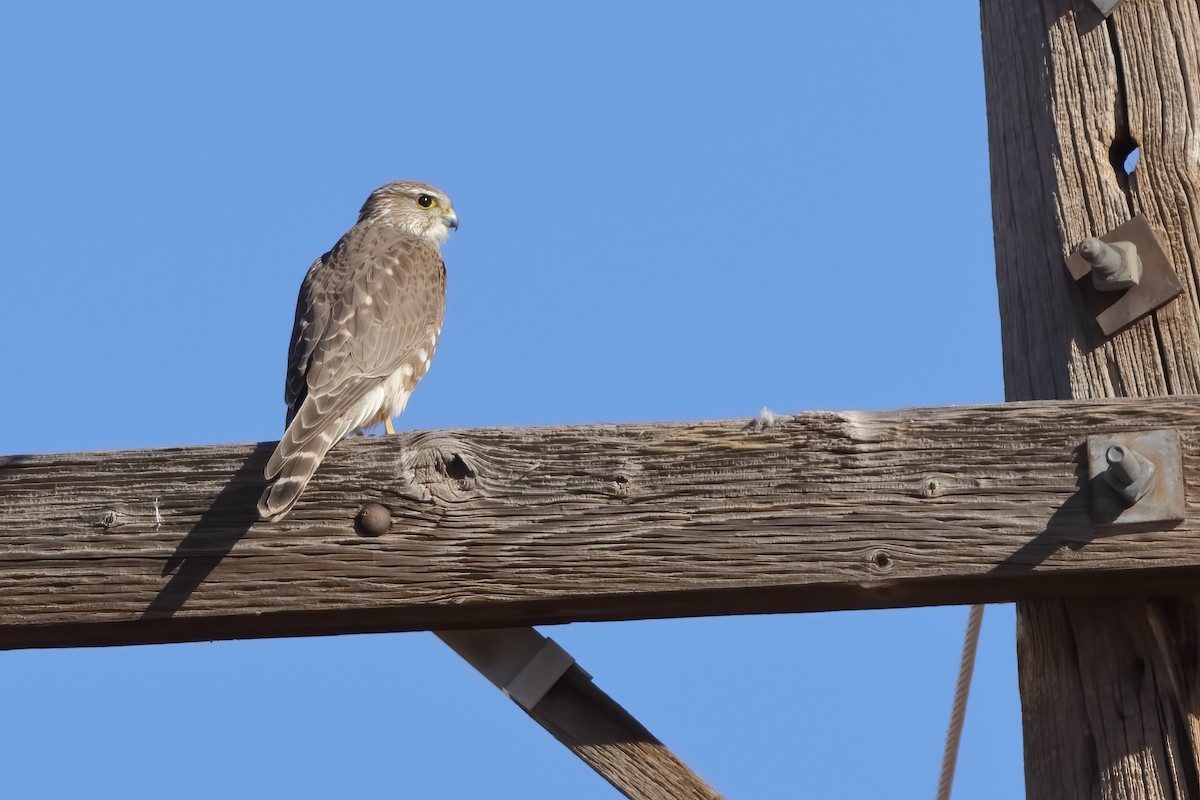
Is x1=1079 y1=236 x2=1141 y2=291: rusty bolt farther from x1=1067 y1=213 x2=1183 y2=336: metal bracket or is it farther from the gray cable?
the gray cable

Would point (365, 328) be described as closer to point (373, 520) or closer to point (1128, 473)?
point (373, 520)

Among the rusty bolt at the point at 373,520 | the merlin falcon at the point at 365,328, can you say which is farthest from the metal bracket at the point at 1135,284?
the merlin falcon at the point at 365,328

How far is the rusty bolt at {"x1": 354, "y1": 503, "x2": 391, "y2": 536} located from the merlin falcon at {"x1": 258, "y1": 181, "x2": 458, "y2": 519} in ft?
2.52

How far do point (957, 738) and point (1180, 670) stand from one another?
1.82ft

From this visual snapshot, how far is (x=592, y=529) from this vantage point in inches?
84.4

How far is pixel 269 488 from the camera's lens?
2.19 meters

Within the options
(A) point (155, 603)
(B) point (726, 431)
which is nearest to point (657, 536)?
(B) point (726, 431)

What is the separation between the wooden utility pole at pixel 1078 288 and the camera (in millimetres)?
2154

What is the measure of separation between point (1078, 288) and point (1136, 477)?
518 mm

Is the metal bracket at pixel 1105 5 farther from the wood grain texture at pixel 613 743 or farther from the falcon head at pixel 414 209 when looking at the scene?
the falcon head at pixel 414 209

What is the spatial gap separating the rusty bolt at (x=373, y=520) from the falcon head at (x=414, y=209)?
4.31 m

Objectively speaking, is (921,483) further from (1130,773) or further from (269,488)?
(269,488)

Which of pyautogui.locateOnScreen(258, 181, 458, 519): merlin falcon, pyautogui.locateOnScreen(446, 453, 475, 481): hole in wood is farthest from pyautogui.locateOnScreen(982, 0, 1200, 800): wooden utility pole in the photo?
pyautogui.locateOnScreen(258, 181, 458, 519): merlin falcon

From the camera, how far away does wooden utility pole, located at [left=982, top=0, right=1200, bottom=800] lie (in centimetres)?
215
